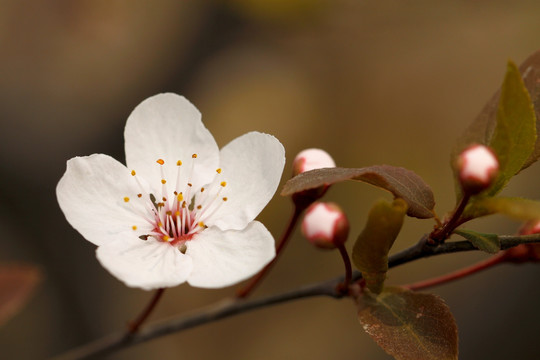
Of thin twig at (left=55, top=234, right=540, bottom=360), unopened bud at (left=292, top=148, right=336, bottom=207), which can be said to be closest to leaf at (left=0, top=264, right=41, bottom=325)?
thin twig at (left=55, top=234, right=540, bottom=360)

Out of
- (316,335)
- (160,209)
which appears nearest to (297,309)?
(316,335)

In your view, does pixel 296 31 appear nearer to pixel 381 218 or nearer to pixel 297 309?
pixel 297 309

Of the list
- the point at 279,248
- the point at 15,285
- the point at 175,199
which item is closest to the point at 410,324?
the point at 279,248

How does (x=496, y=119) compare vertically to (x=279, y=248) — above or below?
above

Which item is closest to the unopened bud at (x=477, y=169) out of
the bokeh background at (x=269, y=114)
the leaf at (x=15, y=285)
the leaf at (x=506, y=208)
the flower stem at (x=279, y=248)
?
the leaf at (x=506, y=208)

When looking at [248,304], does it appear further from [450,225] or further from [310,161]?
[450,225]
